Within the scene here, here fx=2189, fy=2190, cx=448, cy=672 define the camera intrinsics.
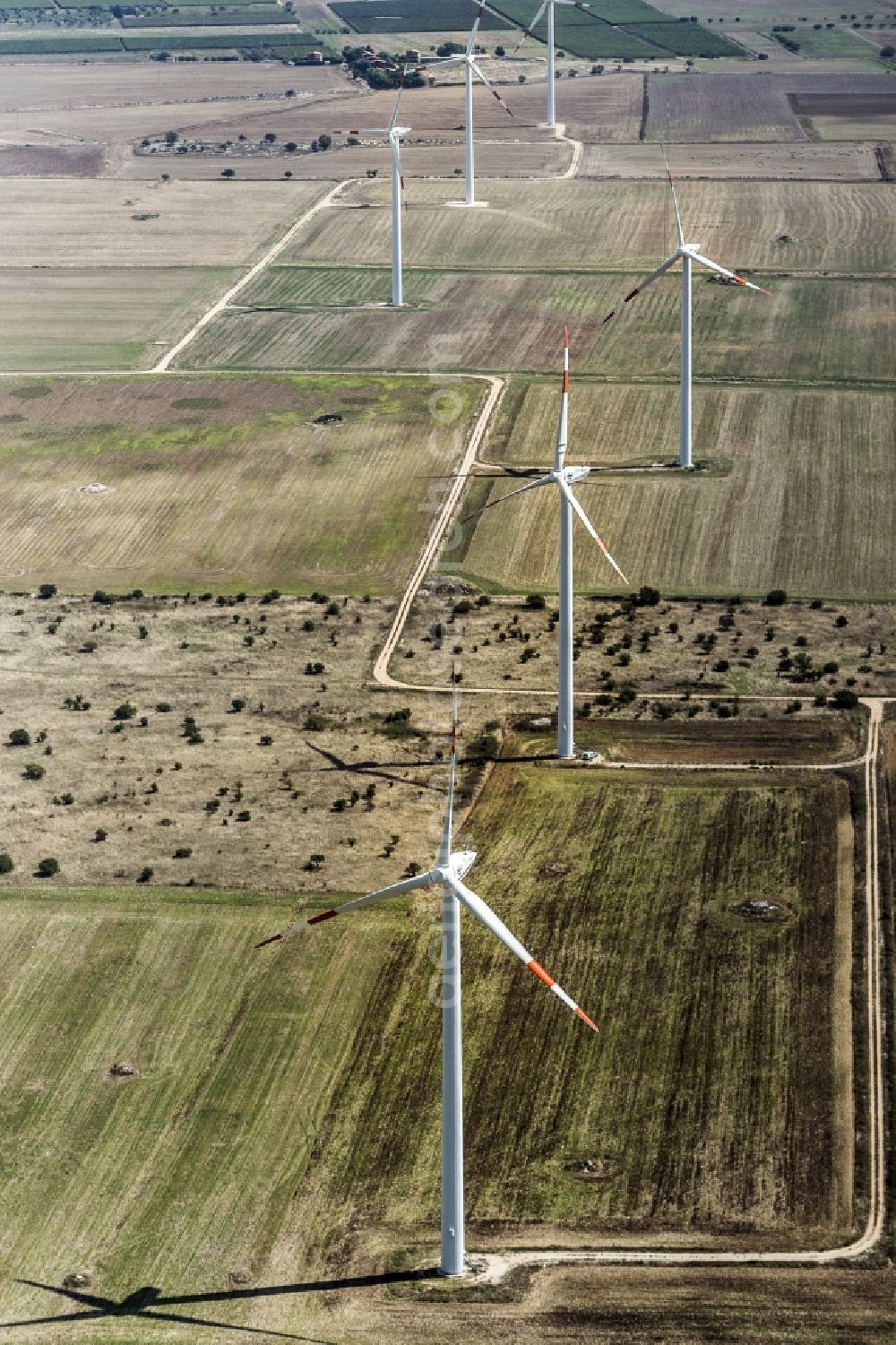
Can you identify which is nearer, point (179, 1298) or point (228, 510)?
point (179, 1298)

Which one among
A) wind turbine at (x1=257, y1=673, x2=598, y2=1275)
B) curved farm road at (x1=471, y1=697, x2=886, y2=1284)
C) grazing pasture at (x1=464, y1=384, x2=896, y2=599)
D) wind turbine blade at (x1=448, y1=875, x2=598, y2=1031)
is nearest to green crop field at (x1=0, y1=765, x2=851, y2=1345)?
curved farm road at (x1=471, y1=697, x2=886, y2=1284)

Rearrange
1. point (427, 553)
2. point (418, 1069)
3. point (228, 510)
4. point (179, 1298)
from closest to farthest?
point (179, 1298) → point (418, 1069) → point (427, 553) → point (228, 510)

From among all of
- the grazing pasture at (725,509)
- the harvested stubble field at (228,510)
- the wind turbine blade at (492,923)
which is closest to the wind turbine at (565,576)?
the grazing pasture at (725,509)

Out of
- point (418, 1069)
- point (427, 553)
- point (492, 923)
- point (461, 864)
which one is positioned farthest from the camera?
point (427, 553)

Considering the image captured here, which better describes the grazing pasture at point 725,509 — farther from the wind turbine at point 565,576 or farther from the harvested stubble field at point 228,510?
the wind turbine at point 565,576

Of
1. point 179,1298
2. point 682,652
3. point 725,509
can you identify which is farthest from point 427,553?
point 179,1298

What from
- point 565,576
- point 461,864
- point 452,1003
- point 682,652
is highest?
A: point 461,864

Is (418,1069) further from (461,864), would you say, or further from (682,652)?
(682,652)
